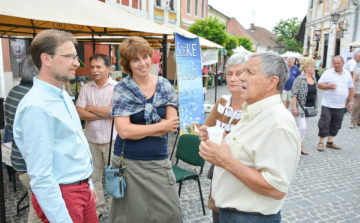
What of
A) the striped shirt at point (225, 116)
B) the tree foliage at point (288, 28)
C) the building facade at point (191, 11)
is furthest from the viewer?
the tree foliage at point (288, 28)

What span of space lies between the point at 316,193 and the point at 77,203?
3.78 m

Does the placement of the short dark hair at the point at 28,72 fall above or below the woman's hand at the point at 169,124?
above

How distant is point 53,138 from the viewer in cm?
161

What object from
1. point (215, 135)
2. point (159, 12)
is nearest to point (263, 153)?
point (215, 135)

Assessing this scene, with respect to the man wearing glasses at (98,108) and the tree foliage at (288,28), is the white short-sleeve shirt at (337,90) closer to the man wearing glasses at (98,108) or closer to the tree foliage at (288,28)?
the man wearing glasses at (98,108)

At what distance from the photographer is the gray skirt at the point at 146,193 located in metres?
2.26

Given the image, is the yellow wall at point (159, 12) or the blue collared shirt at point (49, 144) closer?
the blue collared shirt at point (49, 144)

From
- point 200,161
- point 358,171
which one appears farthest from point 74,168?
point 358,171

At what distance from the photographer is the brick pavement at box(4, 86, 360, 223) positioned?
3.73 meters

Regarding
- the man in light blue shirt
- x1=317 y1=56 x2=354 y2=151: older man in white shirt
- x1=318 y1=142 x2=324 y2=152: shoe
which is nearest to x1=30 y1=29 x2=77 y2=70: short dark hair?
the man in light blue shirt

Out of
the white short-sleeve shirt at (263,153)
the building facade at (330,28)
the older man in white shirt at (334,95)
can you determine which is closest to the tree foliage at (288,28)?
the building facade at (330,28)

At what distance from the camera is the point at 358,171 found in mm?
5367

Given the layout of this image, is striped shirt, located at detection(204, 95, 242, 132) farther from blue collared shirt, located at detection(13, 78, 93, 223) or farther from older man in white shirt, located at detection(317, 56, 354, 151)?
older man in white shirt, located at detection(317, 56, 354, 151)

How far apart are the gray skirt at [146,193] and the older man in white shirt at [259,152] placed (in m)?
0.69
